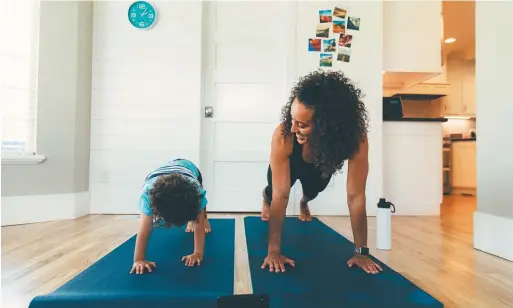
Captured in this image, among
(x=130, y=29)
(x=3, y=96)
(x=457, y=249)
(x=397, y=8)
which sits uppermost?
(x=397, y=8)

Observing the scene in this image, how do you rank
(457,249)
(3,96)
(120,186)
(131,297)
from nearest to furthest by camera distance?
(131,297)
(457,249)
(3,96)
(120,186)

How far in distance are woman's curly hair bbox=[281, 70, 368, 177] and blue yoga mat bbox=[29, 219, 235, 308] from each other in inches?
22.6

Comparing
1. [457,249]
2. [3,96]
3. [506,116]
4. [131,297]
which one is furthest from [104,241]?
[506,116]

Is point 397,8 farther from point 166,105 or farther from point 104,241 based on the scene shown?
point 104,241

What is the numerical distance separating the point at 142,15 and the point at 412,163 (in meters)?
2.85

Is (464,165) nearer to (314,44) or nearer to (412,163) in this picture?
(412,163)

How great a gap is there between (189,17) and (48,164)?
5.64ft

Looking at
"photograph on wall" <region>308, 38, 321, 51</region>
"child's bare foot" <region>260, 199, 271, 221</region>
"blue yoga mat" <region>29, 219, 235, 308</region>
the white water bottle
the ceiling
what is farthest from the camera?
the ceiling

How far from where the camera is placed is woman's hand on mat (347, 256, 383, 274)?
4.37ft

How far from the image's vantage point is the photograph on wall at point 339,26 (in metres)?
3.24

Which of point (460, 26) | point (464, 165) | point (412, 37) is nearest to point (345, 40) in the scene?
point (412, 37)

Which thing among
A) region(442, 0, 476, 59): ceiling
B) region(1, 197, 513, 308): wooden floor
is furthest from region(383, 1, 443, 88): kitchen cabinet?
region(1, 197, 513, 308): wooden floor

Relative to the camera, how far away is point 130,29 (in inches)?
124

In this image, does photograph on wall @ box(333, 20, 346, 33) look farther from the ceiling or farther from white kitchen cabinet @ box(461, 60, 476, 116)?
white kitchen cabinet @ box(461, 60, 476, 116)
